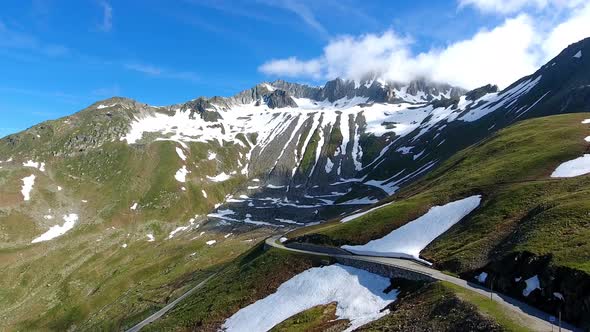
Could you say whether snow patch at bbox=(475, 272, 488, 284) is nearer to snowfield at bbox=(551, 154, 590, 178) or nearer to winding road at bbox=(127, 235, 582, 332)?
winding road at bbox=(127, 235, 582, 332)

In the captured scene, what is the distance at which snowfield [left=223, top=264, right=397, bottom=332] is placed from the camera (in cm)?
4269

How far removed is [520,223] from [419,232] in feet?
52.1

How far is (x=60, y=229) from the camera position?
168375 mm

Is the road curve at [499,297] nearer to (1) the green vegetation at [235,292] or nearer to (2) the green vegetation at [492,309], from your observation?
(2) the green vegetation at [492,309]

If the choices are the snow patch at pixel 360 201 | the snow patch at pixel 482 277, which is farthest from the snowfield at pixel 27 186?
the snow patch at pixel 482 277

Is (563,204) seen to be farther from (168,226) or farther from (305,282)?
(168,226)

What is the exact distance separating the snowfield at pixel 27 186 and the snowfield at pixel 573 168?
198 m

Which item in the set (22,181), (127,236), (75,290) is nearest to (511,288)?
(75,290)

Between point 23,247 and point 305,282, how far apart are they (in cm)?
14424

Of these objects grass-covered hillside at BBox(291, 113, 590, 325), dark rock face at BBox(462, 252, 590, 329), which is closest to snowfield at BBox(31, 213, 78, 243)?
grass-covered hillside at BBox(291, 113, 590, 325)

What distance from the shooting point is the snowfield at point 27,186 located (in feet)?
589

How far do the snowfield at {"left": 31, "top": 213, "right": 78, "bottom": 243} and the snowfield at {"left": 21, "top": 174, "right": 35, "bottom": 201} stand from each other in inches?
813

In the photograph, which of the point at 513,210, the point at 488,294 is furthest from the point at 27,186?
the point at 488,294

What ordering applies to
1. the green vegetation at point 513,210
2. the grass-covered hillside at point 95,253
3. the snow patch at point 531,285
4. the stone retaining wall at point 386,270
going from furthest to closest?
the grass-covered hillside at point 95,253
the stone retaining wall at point 386,270
the green vegetation at point 513,210
the snow patch at point 531,285
